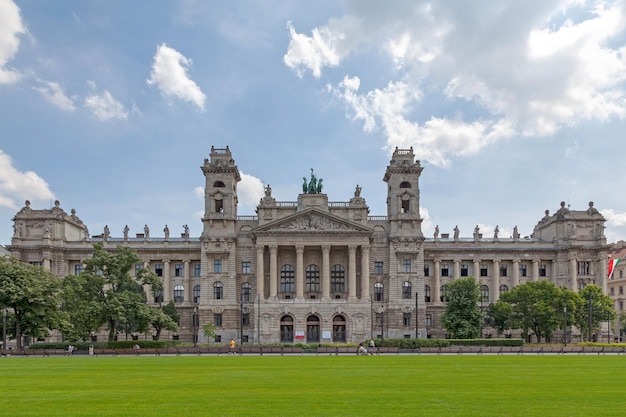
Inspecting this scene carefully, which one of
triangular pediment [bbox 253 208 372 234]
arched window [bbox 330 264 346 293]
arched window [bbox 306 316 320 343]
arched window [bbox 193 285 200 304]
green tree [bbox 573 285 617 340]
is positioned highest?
triangular pediment [bbox 253 208 372 234]

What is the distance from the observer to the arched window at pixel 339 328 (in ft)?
331

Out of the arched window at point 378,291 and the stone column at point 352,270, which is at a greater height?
the stone column at point 352,270

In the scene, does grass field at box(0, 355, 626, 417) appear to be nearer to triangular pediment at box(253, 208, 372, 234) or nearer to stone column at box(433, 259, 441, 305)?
triangular pediment at box(253, 208, 372, 234)

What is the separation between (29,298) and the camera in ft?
234

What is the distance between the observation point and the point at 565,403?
2373 cm

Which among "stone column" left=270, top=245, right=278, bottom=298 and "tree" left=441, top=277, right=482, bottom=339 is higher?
"stone column" left=270, top=245, right=278, bottom=298

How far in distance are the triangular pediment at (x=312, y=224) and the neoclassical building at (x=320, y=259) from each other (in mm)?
180

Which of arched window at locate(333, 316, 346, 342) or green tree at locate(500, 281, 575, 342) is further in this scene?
arched window at locate(333, 316, 346, 342)

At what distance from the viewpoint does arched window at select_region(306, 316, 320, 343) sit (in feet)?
331

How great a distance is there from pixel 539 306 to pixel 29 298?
67.8 meters

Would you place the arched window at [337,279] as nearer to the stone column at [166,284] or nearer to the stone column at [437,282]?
the stone column at [437,282]

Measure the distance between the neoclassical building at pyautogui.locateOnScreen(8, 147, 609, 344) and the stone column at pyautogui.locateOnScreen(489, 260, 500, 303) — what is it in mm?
277

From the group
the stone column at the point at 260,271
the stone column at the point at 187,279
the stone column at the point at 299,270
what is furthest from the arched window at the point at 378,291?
the stone column at the point at 187,279

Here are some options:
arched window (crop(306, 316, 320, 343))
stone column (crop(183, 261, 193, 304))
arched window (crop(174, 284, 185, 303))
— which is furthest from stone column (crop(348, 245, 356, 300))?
arched window (crop(174, 284, 185, 303))
